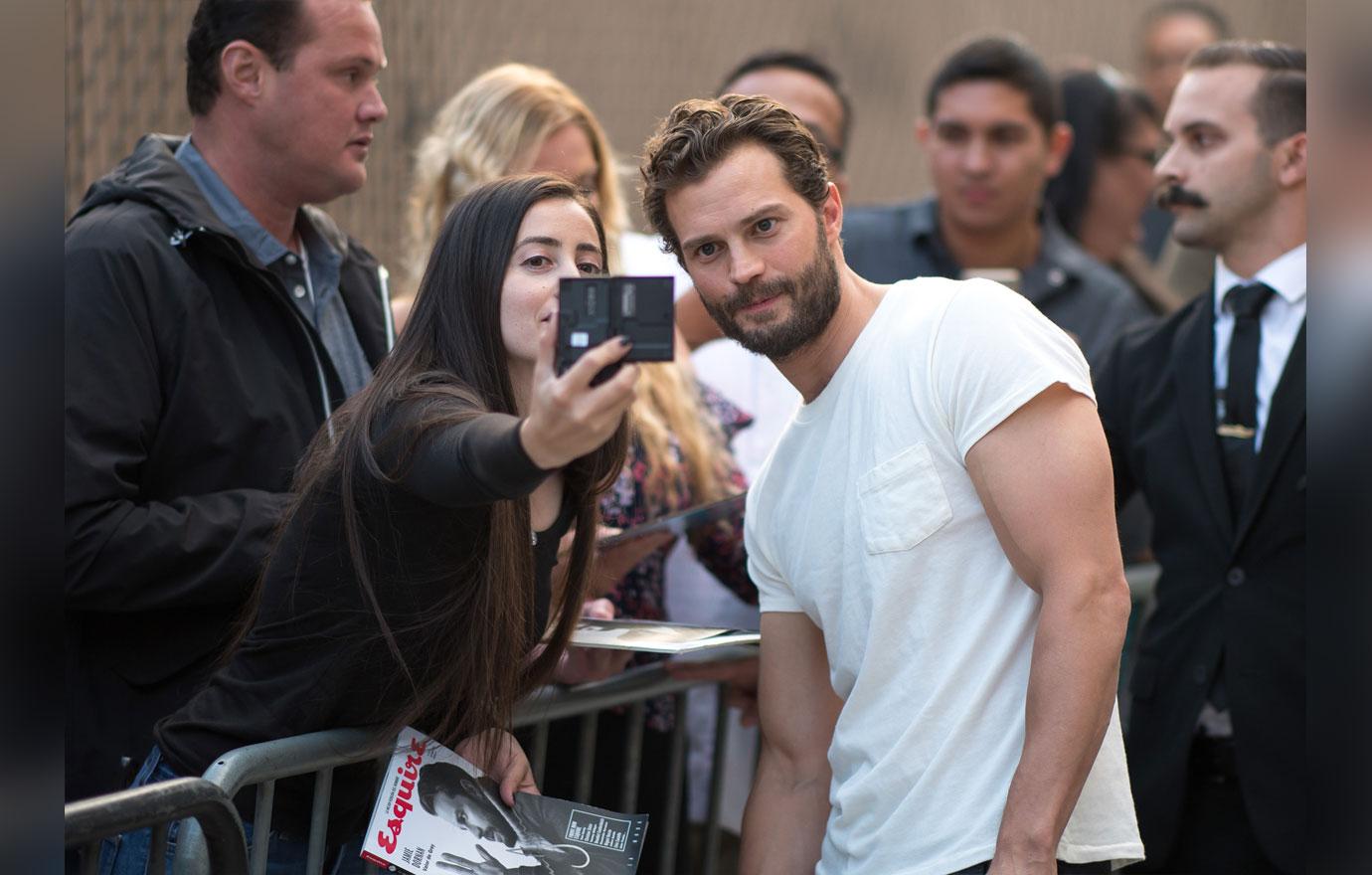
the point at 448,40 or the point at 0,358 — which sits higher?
the point at 448,40

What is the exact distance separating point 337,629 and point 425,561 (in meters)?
0.23

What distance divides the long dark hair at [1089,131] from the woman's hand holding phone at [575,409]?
5.00 metres

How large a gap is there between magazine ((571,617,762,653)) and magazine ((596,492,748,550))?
7.3 inches

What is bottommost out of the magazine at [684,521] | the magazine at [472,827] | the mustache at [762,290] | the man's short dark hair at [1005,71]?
the magazine at [472,827]

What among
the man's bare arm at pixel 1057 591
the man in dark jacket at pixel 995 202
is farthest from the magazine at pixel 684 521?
the man in dark jacket at pixel 995 202

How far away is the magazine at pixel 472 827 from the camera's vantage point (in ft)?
8.75

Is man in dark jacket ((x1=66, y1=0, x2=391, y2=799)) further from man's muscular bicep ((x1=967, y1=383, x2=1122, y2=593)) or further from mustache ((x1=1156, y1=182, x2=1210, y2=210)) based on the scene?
mustache ((x1=1156, y1=182, x2=1210, y2=210))

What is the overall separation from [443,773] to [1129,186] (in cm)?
495

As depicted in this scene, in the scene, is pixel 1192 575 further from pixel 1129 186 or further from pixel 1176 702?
pixel 1129 186

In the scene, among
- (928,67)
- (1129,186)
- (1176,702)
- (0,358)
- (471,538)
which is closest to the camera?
(0,358)

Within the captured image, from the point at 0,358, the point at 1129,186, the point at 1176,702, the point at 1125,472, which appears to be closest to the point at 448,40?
the point at 1129,186

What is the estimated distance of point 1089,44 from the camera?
11.2m

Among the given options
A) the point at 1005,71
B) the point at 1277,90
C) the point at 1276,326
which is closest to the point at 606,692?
the point at 1276,326

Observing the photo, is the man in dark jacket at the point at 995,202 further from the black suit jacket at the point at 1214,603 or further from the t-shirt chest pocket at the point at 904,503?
the t-shirt chest pocket at the point at 904,503
